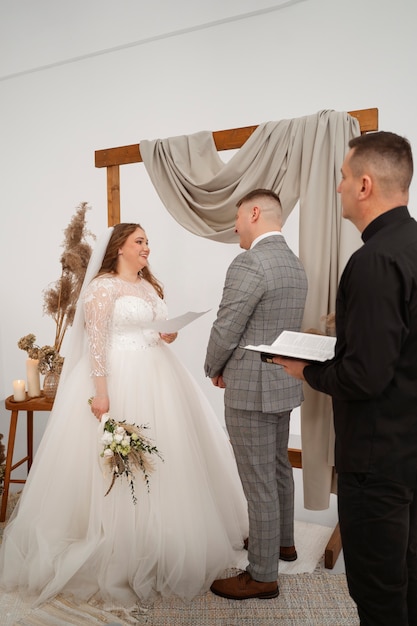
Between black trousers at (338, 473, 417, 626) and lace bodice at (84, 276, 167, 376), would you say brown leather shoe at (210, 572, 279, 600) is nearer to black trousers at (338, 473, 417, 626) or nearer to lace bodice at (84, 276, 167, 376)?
black trousers at (338, 473, 417, 626)

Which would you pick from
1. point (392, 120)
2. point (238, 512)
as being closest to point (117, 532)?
point (238, 512)

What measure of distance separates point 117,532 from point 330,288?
1.65 metres

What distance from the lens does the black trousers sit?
150 centimetres

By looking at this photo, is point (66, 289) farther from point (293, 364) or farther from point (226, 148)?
point (293, 364)

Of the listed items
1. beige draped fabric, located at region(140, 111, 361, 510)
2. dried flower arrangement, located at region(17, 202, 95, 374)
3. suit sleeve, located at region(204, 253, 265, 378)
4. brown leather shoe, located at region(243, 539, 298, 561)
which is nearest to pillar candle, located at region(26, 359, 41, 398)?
dried flower arrangement, located at region(17, 202, 95, 374)

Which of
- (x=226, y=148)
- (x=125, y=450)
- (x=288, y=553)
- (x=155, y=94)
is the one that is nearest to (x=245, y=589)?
(x=288, y=553)

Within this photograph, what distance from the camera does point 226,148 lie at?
3072mm

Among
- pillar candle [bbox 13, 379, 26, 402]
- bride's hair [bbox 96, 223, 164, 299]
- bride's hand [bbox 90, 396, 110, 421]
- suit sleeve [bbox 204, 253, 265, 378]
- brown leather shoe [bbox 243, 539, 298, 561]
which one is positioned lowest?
brown leather shoe [bbox 243, 539, 298, 561]

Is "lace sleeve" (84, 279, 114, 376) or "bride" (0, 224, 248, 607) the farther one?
"lace sleeve" (84, 279, 114, 376)

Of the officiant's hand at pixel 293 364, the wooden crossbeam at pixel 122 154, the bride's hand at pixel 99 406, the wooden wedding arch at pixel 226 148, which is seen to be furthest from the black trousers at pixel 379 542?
the wooden crossbeam at pixel 122 154

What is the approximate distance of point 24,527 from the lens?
8.57 feet

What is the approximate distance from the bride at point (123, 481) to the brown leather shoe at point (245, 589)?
0.08 m

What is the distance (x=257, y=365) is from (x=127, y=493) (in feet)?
3.05

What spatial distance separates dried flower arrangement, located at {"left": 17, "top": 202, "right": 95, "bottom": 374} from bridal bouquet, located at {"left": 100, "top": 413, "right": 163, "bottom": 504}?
105 cm
